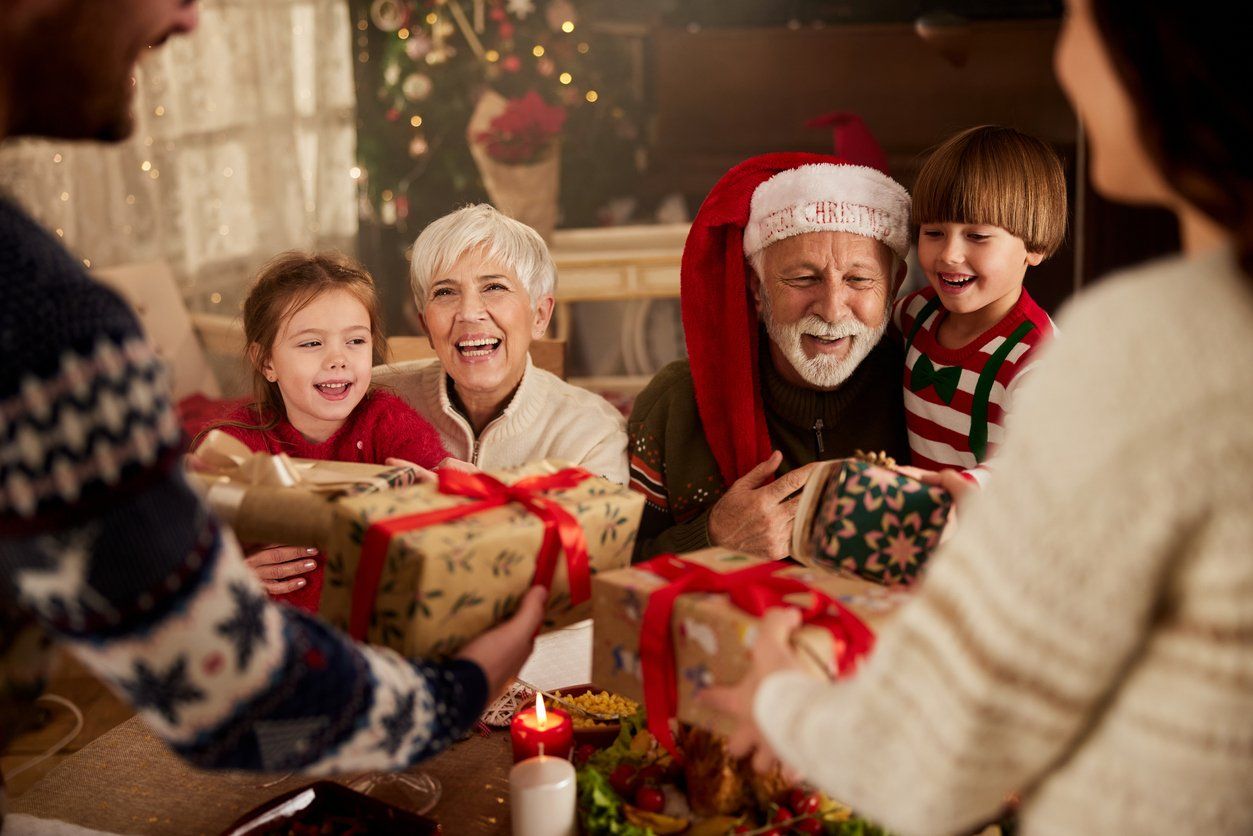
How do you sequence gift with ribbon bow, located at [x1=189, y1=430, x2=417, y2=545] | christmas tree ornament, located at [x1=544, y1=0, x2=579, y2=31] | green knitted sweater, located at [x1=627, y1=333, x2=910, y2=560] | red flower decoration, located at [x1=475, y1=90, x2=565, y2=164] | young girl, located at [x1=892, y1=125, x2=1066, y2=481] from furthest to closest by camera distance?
1. christmas tree ornament, located at [x1=544, y1=0, x2=579, y2=31]
2. red flower decoration, located at [x1=475, y1=90, x2=565, y2=164]
3. green knitted sweater, located at [x1=627, y1=333, x2=910, y2=560]
4. young girl, located at [x1=892, y1=125, x2=1066, y2=481]
5. gift with ribbon bow, located at [x1=189, y1=430, x2=417, y2=545]

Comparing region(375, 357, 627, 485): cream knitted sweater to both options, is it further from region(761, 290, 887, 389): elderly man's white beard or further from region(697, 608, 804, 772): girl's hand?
region(697, 608, 804, 772): girl's hand

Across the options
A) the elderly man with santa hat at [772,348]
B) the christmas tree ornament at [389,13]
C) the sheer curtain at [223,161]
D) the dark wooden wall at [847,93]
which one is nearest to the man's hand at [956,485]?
the elderly man with santa hat at [772,348]

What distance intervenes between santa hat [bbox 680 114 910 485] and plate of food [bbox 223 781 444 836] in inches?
47.1

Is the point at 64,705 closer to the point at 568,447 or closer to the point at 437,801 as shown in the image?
the point at 568,447

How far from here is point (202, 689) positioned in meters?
1.03

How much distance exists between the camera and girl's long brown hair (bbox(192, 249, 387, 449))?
2.40m

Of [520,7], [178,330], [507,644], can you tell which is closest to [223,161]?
[178,330]

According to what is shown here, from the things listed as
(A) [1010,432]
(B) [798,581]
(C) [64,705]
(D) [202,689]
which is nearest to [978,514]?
(A) [1010,432]

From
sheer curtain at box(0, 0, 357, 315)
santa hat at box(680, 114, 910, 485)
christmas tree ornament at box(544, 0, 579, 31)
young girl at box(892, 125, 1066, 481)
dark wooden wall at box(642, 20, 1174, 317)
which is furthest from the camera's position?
christmas tree ornament at box(544, 0, 579, 31)

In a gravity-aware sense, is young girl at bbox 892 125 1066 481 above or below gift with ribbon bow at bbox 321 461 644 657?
above

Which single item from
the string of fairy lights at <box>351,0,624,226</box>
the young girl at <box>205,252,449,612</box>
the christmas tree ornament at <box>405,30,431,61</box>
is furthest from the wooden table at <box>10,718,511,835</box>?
the christmas tree ornament at <box>405,30,431,61</box>

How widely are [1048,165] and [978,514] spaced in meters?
1.60

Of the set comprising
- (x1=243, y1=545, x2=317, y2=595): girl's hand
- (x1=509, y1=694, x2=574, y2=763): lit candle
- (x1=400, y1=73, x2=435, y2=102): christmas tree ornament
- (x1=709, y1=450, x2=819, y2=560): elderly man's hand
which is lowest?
(x1=509, y1=694, x2=574, y2=763): lit candle

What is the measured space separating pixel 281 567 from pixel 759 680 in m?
1.23
